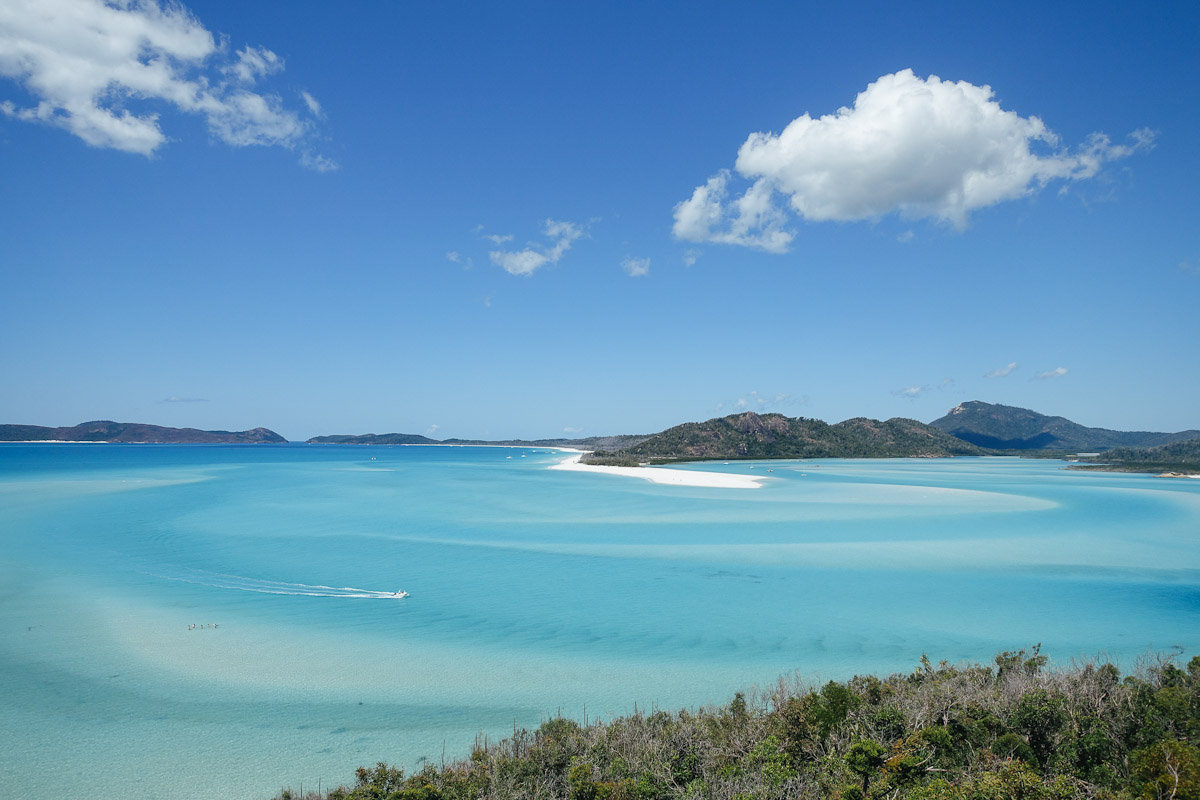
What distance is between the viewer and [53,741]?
309 inches

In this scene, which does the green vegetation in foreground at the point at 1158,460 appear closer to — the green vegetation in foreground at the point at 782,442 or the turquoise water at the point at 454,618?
the green vegetation in foreground at the point at 782,442

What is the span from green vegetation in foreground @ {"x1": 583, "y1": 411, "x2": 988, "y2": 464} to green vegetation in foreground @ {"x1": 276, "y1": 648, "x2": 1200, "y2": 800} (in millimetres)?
84301

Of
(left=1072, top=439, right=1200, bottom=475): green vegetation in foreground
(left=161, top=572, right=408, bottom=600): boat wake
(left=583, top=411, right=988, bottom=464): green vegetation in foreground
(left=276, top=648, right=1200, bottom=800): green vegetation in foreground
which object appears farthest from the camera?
(left=583, top=411, right=988, bottom=464): green vegetation in foreground

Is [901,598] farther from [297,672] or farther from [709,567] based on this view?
[297,672]

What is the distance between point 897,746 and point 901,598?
10.8m

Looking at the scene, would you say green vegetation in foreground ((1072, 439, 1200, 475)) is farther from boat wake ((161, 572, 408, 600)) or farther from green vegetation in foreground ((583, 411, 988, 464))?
boat wake ((161, 572, 408, 600))

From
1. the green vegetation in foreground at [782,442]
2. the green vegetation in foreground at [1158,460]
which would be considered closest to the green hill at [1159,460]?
the green vegetation in foreground at [1158,460]

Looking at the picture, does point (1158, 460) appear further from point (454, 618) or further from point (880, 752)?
point (880, 752)

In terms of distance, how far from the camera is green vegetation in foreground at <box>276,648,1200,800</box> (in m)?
5.29

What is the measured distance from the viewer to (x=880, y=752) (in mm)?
5980

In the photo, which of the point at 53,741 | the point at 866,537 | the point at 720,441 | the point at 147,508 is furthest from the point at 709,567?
the point at 720,441

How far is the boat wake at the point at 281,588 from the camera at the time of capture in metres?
15.3

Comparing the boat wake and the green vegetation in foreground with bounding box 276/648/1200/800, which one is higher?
the green vegetation in foreground with bounding box 276/648/1200/800

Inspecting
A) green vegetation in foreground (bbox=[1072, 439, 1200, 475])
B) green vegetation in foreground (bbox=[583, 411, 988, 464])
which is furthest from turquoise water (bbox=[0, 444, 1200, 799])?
green vegetation in foreground (bbox=[583, 411, 988, 464])
